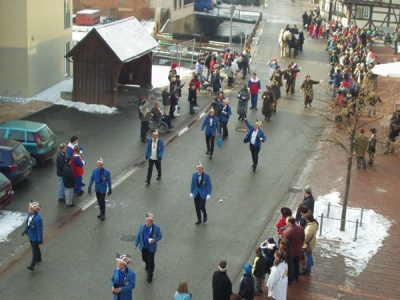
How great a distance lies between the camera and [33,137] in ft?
66.7

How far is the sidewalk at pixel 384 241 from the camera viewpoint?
13812 mm

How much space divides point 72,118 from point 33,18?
5.16 metres

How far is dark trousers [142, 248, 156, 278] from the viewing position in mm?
13812

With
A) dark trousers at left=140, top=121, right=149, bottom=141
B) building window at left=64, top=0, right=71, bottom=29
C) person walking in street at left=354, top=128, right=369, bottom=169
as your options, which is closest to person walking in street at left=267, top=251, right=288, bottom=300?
person walking in street at left=354, top=128, right=369, bottom=169

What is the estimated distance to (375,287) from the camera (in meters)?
14.0

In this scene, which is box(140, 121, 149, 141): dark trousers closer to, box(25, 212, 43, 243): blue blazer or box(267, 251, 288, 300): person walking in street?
box(25, 212, 43, 243): blue blazer

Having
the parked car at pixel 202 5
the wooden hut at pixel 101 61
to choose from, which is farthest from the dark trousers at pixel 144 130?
the parked car at pixel 202 5

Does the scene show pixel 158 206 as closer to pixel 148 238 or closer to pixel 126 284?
pixel 148 238

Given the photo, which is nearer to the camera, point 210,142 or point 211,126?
point 211,126

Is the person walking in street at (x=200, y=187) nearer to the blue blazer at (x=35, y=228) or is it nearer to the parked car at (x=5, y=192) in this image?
the blue blazer at (x=35, y=228)

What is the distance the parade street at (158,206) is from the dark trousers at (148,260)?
0.68 ft

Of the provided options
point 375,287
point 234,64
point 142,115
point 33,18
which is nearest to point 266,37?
point 234,64

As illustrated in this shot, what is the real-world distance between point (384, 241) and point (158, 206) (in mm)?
5338

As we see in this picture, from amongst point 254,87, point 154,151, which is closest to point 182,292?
point 154,151
